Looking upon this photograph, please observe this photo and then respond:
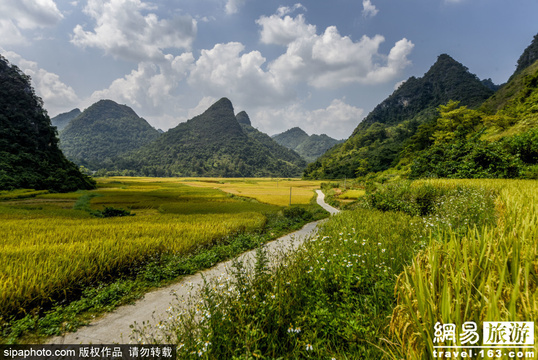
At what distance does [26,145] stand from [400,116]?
17253 centimetres

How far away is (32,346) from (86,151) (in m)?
245

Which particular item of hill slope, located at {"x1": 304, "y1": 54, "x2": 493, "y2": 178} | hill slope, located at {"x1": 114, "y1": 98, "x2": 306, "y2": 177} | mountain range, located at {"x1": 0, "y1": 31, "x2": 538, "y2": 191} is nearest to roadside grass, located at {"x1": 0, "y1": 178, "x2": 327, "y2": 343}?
mountain range, located at {"x1": 0, "y1": 31, "x2": 538, "y2": 191}

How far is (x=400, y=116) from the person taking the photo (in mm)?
138000

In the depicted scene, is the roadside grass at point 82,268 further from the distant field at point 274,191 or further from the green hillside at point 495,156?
the distant field at point 274,191

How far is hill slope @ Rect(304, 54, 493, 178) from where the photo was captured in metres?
81.1

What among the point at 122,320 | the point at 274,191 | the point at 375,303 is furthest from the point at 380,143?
the point at 122,320

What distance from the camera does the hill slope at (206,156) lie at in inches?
5162

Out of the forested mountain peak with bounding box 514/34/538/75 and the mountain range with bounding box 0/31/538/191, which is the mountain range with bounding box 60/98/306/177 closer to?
the mountain range with bounding box 0/31/538/191

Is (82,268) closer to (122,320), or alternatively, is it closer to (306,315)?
(122,320)

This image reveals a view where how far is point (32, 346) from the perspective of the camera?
3.56 m

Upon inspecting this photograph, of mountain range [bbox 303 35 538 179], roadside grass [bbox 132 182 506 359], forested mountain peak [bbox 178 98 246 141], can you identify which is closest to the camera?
roadside grass [bbox 132 182 506 359]

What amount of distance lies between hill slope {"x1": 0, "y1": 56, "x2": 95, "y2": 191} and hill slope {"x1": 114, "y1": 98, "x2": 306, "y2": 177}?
74682 millimetres

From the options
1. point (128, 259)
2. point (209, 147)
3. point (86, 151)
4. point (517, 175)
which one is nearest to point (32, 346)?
point (128, 259)

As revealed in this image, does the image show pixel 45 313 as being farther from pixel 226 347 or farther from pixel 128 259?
pixel 226 347
